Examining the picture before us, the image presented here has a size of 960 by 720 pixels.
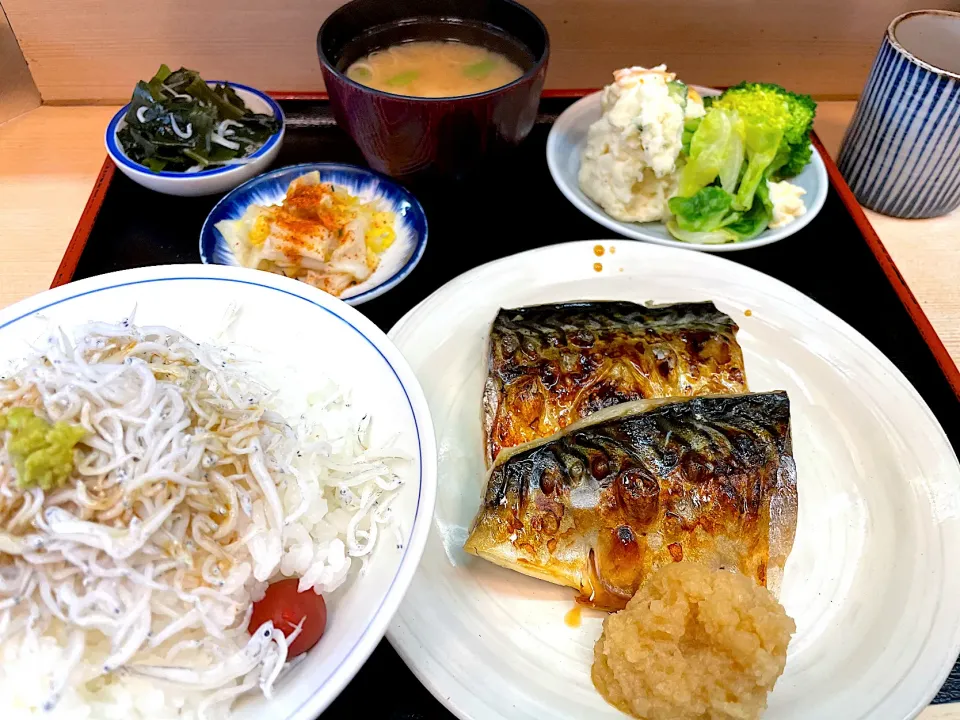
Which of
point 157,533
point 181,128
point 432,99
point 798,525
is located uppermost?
point 432,99

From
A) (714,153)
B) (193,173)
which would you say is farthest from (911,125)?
(193,173)

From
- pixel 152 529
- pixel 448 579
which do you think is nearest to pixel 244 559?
pixel 152 529

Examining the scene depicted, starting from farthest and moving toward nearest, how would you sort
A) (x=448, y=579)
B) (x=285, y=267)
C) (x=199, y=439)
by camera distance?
(x=285, y=267)
(x=448, y=579)
(x=199, y=439)

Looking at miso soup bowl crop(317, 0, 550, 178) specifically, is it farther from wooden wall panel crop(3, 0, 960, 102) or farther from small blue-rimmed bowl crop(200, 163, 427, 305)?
wooden wall panel crop(3, 0, 960, 102)

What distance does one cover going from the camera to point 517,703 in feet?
4.19

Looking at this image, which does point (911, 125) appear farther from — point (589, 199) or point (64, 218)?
point (64, 218)

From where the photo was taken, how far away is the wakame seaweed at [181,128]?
225cm

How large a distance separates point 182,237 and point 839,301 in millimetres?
2159

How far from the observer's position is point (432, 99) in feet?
6.28

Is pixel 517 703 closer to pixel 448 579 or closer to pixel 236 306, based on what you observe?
pixel 448 579

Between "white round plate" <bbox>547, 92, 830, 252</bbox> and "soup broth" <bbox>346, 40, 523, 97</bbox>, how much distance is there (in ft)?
1.15

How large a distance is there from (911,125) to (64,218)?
3.00m

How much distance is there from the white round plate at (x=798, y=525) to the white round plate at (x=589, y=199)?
0.13 m

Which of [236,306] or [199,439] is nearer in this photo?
[199,439]
